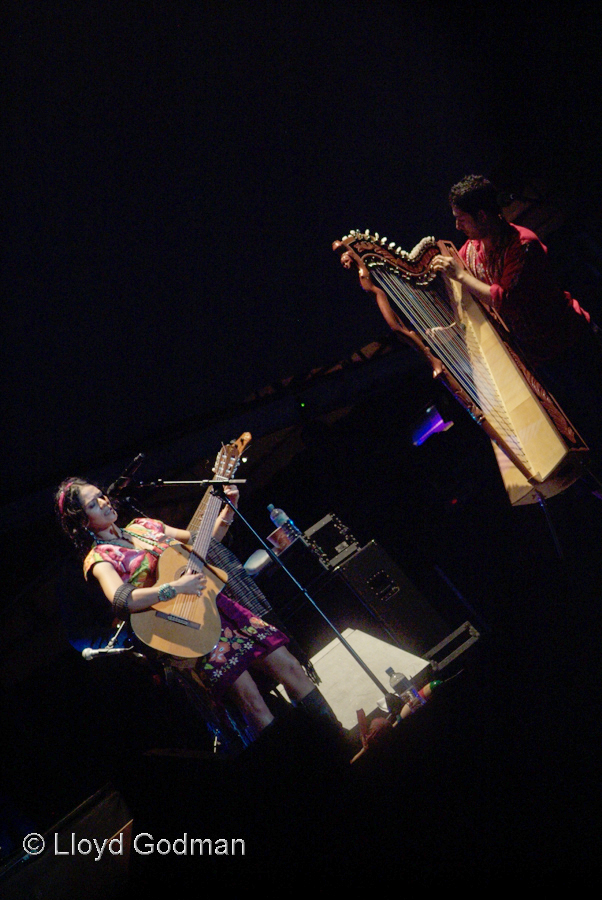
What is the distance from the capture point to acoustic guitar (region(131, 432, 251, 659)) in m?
2.69

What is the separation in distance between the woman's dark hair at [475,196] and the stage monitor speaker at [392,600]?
78.3 inches

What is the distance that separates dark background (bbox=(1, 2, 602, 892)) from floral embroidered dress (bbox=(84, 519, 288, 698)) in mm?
629

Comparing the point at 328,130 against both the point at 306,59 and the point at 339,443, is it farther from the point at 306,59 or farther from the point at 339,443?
the point at 339,443

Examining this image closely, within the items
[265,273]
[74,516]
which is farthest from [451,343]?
[265,273]

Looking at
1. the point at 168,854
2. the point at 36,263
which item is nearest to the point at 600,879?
the point at 168,854

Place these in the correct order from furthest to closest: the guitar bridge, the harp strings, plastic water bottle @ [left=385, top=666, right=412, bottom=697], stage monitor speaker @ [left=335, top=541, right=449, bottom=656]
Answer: stage monitor speaker @ [left=335, top=541, right=449, bottom=656], plastic water bottle @ [left=385, top=666, right=412, bottom=697], the guitar bridge, the harp strings

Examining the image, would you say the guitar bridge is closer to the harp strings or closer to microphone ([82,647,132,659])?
microphone ([82,647,132,659])

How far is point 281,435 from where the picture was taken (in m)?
4.75

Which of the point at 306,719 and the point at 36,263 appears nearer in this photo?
the point at 306,719

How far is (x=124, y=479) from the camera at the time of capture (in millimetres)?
2990

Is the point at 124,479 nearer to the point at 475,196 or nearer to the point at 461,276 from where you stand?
the point at 461,276

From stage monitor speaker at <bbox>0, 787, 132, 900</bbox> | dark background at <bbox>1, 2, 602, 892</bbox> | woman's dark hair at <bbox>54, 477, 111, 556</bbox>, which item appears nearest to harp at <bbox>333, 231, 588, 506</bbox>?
dark background at <bbox>1, 2, 602, 892</bbox>

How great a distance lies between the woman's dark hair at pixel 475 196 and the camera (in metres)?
2.62

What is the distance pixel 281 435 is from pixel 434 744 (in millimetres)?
2654
